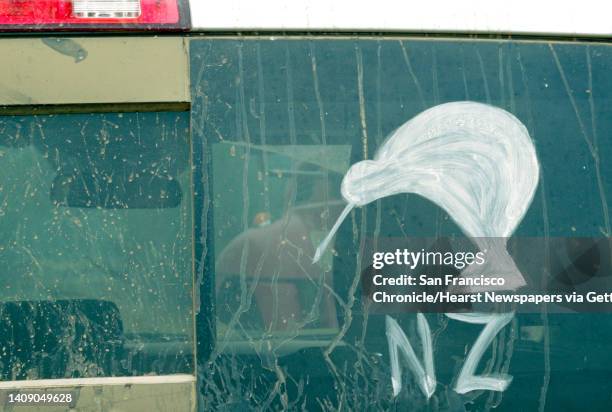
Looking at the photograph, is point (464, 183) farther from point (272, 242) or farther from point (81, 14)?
point (81, 14)

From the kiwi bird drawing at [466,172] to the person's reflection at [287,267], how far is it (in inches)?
2.0

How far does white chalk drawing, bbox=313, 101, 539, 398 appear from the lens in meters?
2.44

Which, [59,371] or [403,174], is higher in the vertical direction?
[403,174]

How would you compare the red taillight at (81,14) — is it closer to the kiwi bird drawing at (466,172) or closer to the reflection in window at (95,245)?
the reflection in window at (95,245)

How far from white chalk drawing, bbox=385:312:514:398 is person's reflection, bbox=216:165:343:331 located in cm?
20

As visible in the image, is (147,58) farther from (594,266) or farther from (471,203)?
(594,266)

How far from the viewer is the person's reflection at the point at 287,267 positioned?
7.94ft

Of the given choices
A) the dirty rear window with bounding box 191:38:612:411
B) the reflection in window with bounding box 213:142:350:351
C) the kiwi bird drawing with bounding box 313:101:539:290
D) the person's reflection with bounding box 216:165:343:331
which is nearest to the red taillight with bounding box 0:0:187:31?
the dirty rear window with bounding box 191:38:612:411

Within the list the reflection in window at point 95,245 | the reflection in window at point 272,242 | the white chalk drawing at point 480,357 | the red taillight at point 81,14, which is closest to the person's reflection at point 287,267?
the reflection in window at point 272,242

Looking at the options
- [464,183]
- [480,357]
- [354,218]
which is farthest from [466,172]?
[480,357]

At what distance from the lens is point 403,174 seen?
8.05 ft

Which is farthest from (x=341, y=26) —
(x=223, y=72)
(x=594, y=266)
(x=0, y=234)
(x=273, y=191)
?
(x=0, y=234)

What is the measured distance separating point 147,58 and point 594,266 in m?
1.45

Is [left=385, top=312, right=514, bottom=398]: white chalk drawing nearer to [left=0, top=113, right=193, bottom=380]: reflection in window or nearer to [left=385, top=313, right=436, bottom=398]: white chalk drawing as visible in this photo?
[left=385, top=313, right=436, bottom=398]: white chalk drawing
